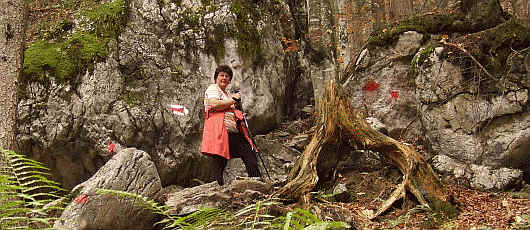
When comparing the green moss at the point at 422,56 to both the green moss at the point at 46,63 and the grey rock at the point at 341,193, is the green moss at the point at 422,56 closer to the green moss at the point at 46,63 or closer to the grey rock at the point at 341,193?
the grey rock at the point at 341,193

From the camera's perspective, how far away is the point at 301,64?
11.2 meters

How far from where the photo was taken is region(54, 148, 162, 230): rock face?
15.1ft

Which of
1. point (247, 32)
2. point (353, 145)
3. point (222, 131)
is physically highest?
point (247, 32)

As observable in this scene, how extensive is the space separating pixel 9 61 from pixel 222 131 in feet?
9.90

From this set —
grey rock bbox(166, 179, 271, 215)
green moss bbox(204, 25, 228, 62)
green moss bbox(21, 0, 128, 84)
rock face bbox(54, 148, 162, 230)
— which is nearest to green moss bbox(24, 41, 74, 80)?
green moss bbox(21, 0, 128, 84)

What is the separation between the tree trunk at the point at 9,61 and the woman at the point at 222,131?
2.57 m

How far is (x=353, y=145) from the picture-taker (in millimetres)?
5875

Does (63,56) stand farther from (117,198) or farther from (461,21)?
(461,21)

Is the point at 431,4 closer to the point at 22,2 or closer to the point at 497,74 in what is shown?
the point at 497,74

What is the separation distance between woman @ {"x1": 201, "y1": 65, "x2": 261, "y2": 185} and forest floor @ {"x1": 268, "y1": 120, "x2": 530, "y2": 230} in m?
1.46

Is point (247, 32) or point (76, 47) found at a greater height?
point (247, 32)

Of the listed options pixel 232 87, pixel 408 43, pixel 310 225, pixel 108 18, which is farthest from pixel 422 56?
pixel 310 225

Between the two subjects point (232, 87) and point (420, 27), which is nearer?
point (420, 27)

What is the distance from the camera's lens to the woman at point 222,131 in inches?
226
